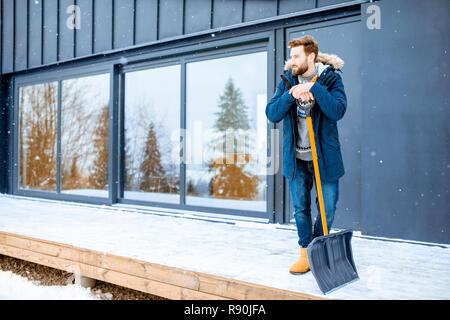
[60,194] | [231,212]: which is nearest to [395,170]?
[231,212]

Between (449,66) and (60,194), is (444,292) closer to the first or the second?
(449,66)

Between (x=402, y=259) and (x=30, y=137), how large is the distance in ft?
20.2

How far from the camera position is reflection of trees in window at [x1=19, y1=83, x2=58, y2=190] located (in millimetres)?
6277

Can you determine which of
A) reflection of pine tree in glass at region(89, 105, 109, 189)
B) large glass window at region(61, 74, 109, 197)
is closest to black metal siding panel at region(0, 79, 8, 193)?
large glass window at region(61, 74, 109, 197)

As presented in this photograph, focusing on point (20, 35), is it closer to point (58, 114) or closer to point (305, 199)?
point (58, 114)

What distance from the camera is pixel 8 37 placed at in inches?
259

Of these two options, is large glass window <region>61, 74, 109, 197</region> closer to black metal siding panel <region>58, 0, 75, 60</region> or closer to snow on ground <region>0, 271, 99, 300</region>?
black metal siding panel <region>58, 0, 75, 60</region>

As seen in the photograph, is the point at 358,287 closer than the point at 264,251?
Yes

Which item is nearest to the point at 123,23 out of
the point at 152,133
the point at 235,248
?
the point at 152,133

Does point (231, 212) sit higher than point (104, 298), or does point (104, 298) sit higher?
point (231, 212)

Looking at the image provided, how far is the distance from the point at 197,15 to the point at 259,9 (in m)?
0.80

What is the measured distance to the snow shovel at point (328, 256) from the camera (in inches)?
75.6

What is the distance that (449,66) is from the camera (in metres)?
3.04

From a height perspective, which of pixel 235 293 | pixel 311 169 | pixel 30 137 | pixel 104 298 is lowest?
pixel 104 298
